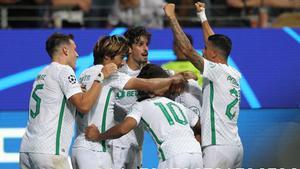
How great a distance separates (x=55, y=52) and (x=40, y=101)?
519mm

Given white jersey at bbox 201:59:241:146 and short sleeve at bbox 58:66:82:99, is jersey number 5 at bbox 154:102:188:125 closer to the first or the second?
white jersey at bbox 201:59:241:146

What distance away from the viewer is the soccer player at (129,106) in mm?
9523

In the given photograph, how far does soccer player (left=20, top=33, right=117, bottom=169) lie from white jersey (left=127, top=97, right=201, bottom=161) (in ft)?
1.61

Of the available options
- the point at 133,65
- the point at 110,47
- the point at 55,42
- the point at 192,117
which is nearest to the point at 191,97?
the point at 192,117

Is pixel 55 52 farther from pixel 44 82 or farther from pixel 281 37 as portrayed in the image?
pixel 281 37

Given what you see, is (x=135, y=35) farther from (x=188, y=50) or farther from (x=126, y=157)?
(x=126, y=157)

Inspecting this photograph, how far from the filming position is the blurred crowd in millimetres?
14156

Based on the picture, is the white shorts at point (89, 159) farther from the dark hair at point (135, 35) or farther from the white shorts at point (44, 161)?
the dark hair at point (135, 35)

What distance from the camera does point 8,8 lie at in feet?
46.3

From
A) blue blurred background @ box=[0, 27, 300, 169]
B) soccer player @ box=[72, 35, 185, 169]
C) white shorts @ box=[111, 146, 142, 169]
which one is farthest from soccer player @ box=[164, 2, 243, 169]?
blue blurred background @ box=[0, 27, 300, 169]

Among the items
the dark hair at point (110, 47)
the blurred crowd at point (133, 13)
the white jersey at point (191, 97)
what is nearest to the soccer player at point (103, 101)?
the dark hair at point (110, 47)

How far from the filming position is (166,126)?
8281 millimetres

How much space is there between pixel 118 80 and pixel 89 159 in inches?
32.1

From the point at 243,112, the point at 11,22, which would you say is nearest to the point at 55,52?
the point at 243,112
